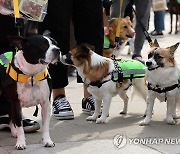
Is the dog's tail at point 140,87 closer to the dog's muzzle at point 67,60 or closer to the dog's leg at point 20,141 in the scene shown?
the dog's muzzle at point 67,60

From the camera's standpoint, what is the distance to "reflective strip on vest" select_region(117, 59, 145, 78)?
17.4ft

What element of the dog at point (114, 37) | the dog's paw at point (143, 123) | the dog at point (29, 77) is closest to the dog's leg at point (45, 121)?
the dog at point (29, 77)

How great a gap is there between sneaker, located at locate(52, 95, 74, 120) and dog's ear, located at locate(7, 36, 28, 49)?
4.49 ft

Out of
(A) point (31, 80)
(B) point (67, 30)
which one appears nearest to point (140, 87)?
(B) point (67, 30)

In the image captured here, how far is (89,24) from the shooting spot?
539cm

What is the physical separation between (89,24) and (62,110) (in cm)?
106

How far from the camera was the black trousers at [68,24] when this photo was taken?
518 centimetres

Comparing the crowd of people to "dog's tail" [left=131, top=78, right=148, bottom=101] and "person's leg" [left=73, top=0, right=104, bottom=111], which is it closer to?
"person's leg" [left=73, top=0, right=104, bottom=111]

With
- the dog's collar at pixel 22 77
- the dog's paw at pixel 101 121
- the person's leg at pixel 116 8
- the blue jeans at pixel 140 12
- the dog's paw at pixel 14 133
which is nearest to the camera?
the dog's collar at pixel 22 77

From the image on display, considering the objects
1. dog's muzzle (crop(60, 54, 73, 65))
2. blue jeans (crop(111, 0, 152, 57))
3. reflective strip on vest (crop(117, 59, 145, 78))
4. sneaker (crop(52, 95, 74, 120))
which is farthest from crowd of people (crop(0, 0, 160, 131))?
blue jeans (crop(111, 0, 152, 57))

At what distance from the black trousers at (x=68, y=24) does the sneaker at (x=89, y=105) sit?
13.6 inches

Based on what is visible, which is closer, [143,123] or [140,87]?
[143,123]

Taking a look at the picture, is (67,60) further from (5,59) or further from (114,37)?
(114,37)

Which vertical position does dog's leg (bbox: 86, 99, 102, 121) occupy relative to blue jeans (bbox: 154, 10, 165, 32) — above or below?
below
